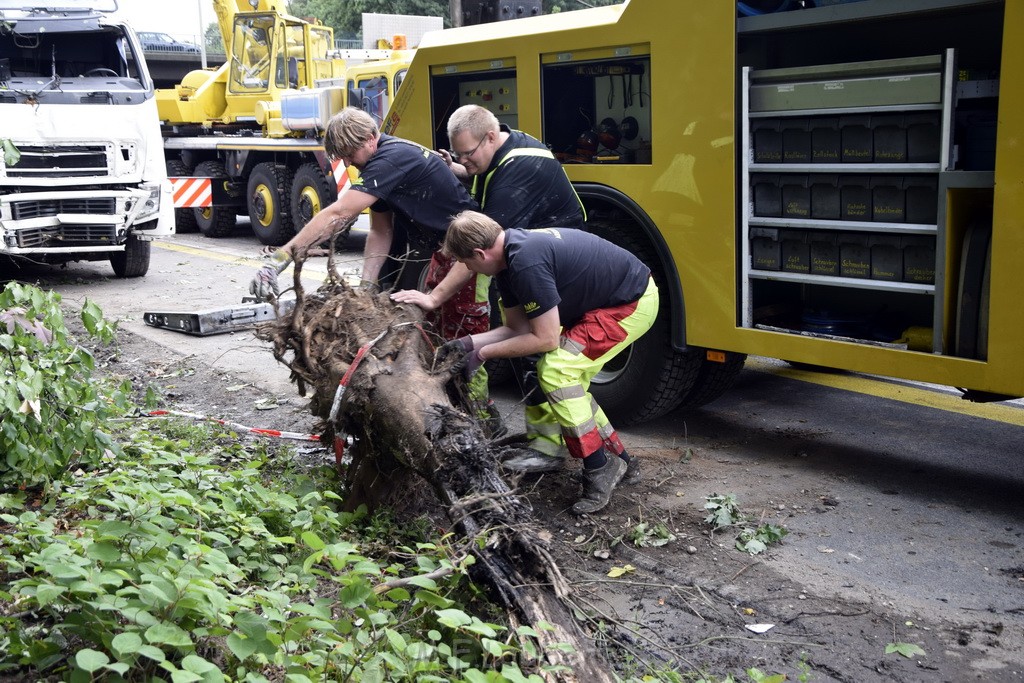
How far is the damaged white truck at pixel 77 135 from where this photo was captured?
10281 mm

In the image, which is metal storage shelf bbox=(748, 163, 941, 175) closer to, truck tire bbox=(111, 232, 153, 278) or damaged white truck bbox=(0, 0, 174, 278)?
damaged white truck bbox=(0, 0, 174, 278)

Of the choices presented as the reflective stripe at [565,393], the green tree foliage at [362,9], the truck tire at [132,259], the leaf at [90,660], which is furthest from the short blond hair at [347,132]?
the green tree foliage at [362,9]

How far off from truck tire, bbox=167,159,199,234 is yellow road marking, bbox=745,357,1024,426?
12368 mm

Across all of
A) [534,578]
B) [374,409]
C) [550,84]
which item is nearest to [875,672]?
[534,578]

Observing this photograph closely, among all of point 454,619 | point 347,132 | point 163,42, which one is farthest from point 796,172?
point 163,42

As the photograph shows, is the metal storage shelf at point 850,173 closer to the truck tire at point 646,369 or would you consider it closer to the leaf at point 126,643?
the truck tire at point 646,369

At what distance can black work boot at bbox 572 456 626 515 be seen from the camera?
4.62 meters

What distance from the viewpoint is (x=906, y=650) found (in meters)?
3.37

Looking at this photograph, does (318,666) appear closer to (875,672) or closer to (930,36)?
(875,672)

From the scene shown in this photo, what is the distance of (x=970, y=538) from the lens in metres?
4.25

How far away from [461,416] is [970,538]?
2.21m

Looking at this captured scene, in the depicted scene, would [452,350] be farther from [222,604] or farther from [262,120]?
[262,120]

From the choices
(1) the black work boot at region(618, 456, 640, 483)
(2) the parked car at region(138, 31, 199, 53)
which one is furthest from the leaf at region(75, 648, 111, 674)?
(2) the parked car at region(138, 31, 199, 53)

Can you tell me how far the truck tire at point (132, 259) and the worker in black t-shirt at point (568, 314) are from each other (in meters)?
8.10
